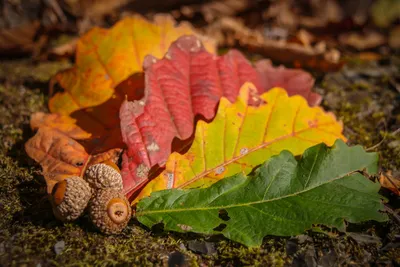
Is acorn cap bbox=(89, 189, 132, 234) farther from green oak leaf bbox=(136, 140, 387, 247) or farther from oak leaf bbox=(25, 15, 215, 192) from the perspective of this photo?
oak leaf bbox=(25, 15, 215, 192)

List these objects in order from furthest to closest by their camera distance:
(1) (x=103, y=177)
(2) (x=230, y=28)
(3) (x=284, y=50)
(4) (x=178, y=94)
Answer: (2) (x=230, y=28) → (3) (x=284, y=50) → (4) (x=178, y=94) → (1) (x=103, y=177)

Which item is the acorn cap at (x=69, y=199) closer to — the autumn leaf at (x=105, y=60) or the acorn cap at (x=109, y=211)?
the acorn cap at (x=109, y=211)

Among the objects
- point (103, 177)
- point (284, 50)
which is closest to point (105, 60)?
point (103, 177)

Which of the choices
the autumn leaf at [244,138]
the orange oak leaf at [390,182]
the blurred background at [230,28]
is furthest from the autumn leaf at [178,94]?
the blurred background at [230,28]

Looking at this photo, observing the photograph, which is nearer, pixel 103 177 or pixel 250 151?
pixel 103 177

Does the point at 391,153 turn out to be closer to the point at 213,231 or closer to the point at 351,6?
the point at 213,231

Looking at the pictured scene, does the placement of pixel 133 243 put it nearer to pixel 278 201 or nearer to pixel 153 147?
pixel 153 147

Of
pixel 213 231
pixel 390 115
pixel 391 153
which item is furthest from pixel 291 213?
pixel 390 115
